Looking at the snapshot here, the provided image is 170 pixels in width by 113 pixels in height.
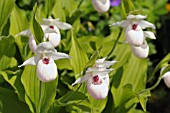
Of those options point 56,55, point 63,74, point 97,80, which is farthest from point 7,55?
point 97,80

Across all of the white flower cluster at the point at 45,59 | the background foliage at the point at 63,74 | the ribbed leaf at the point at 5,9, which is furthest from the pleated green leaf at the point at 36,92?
the ribbed leaf at the point at 5,9

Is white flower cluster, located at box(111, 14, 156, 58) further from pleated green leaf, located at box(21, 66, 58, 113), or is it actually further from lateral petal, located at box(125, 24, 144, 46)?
pleated green leaf, located at box(21, 66, 58, 113)

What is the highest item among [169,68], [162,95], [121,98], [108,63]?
[108,63]

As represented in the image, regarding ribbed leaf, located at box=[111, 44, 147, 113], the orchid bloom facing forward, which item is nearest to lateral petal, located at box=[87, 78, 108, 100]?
the orchid bloom facing forward

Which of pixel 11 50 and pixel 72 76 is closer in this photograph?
pixel 11 50

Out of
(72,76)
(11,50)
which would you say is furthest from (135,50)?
(11,50)

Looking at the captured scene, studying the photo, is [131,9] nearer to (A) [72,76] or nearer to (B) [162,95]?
(A) [72,76]

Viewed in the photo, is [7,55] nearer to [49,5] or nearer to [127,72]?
[49,5]
